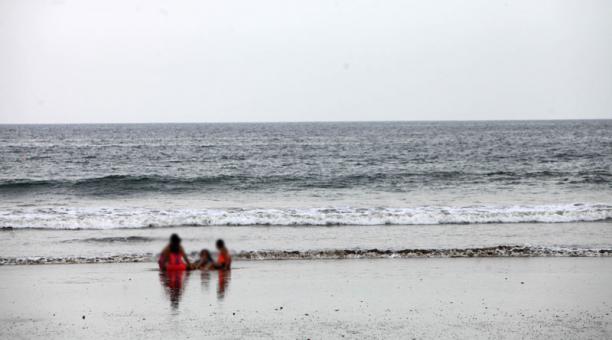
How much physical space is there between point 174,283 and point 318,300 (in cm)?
312

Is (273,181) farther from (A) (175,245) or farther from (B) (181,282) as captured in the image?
(B) (181,282)

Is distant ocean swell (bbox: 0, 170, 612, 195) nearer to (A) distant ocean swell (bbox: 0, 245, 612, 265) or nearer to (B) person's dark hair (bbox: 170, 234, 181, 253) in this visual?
(A) distant ocean swell (bbox: 0, 245, 612, 265)

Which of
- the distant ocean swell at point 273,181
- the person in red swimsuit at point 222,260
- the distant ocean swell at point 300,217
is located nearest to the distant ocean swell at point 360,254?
the person in red swimsuit at point 222,260

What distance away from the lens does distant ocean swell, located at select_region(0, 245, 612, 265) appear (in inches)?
623

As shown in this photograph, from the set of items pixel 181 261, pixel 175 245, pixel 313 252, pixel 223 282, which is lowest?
pixel 313 252

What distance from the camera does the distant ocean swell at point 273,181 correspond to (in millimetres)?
33125

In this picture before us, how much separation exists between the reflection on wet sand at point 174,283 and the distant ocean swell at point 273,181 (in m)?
19.1

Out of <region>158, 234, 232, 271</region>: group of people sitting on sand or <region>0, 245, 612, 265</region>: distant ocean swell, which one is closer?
<region>158, 234, 232, 271</region>: group of people sitting on sand

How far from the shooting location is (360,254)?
53.3ft

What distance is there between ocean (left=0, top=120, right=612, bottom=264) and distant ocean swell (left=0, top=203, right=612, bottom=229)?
0.13 ft

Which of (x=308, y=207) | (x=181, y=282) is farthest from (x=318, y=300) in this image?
(x=308, y=207)

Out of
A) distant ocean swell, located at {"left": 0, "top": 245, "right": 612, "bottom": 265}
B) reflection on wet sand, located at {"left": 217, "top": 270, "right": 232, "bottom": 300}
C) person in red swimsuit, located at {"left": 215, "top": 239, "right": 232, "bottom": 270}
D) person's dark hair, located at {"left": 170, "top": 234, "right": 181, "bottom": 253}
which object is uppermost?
person's dark hair, located at {"left": 170, "top": 234, "right": 181, "bottom": 253}

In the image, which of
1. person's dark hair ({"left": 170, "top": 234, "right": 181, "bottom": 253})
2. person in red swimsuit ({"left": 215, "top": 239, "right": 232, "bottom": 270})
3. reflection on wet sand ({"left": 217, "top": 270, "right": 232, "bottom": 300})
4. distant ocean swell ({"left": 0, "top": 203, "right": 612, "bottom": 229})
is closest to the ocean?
distant ocean swell ({"left": 0, "top": 203, "right": 612, "bottom": 229})

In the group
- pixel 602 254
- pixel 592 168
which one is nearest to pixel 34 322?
pixel 602 254
